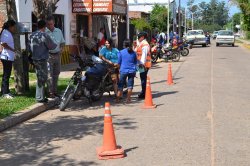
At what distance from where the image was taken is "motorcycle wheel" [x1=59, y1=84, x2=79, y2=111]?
10148mm

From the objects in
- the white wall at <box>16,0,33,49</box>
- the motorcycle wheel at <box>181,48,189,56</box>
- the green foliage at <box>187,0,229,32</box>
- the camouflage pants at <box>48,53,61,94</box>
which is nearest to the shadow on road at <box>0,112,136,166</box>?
the camouflage pants at <box>48,53,61,94</box>

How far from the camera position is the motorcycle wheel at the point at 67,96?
10.1 m

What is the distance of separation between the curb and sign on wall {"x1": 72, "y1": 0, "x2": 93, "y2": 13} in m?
13.7

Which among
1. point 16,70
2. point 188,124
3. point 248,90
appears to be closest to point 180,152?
point 188,124

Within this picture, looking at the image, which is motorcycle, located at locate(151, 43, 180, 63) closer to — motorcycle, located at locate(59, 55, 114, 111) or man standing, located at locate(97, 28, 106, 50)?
man standing, located at locate(97, 28, 106, 50)

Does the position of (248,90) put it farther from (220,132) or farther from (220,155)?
(220,155)

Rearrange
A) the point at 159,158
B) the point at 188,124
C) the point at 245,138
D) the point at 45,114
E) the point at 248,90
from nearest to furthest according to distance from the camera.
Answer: the point at 159,158, the point at 245,138, the point at 188,124, the point at 45,114, the point at 248,90

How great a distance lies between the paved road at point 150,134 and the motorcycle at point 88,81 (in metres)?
0.27

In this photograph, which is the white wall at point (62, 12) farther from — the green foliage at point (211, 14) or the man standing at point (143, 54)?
the green foliage at point (211, 14)

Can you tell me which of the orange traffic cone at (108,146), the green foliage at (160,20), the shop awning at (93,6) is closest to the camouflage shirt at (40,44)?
the orange traffic cone at (108,146)

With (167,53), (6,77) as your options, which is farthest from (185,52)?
(6,77)

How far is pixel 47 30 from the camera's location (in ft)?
36.3

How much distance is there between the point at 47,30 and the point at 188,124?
4568mm

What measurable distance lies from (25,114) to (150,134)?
9.70 ft
